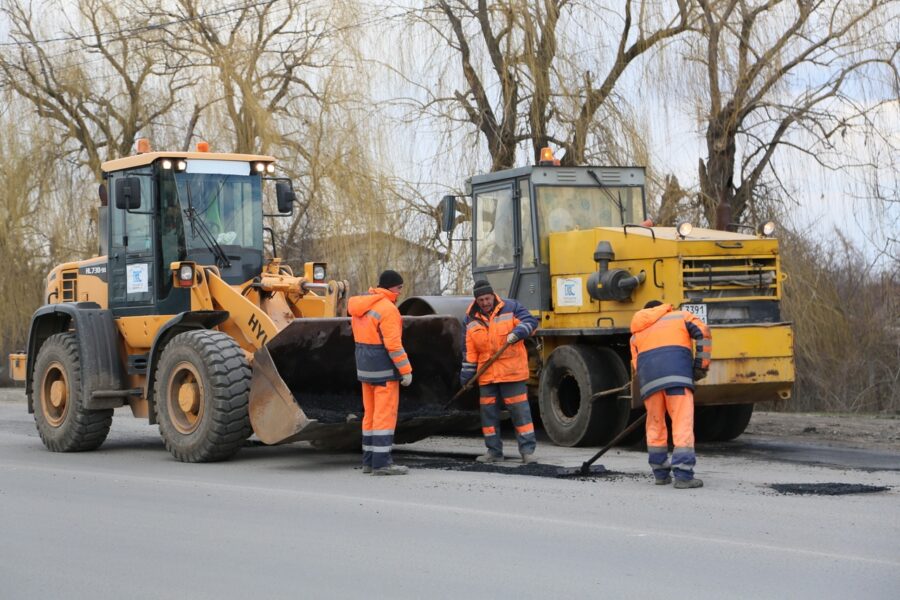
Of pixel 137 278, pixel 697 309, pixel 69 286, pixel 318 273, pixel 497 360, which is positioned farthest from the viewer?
pixel 69 286

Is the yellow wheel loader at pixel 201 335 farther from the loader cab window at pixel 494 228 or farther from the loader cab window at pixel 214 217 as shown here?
the loader cab window at pixel 494 228

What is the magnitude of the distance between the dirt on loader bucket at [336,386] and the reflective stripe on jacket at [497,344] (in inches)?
30.9

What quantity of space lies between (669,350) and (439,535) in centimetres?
310

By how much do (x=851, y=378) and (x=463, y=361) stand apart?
31.5 feet

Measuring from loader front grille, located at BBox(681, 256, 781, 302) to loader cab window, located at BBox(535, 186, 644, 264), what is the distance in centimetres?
192

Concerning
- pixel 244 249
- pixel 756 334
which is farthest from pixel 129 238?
pixel 756 334

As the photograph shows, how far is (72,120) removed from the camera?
86.0ft

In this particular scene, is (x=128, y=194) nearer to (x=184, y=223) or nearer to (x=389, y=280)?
(x=184, y=223)

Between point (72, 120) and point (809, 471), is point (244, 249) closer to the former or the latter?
point (809, 471)

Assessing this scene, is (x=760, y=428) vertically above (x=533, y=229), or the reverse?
(x=533, y=229)

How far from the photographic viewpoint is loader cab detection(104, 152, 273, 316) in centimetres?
1305

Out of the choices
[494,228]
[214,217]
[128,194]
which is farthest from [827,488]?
[128,194]

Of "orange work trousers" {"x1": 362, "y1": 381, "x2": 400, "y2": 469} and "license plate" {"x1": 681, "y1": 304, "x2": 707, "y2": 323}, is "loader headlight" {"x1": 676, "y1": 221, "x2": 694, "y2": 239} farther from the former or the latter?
"orange work trousers" {"x1": 362, "y1": 381, "x2": 400, "y2": 469}

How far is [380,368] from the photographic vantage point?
10.9 meters
